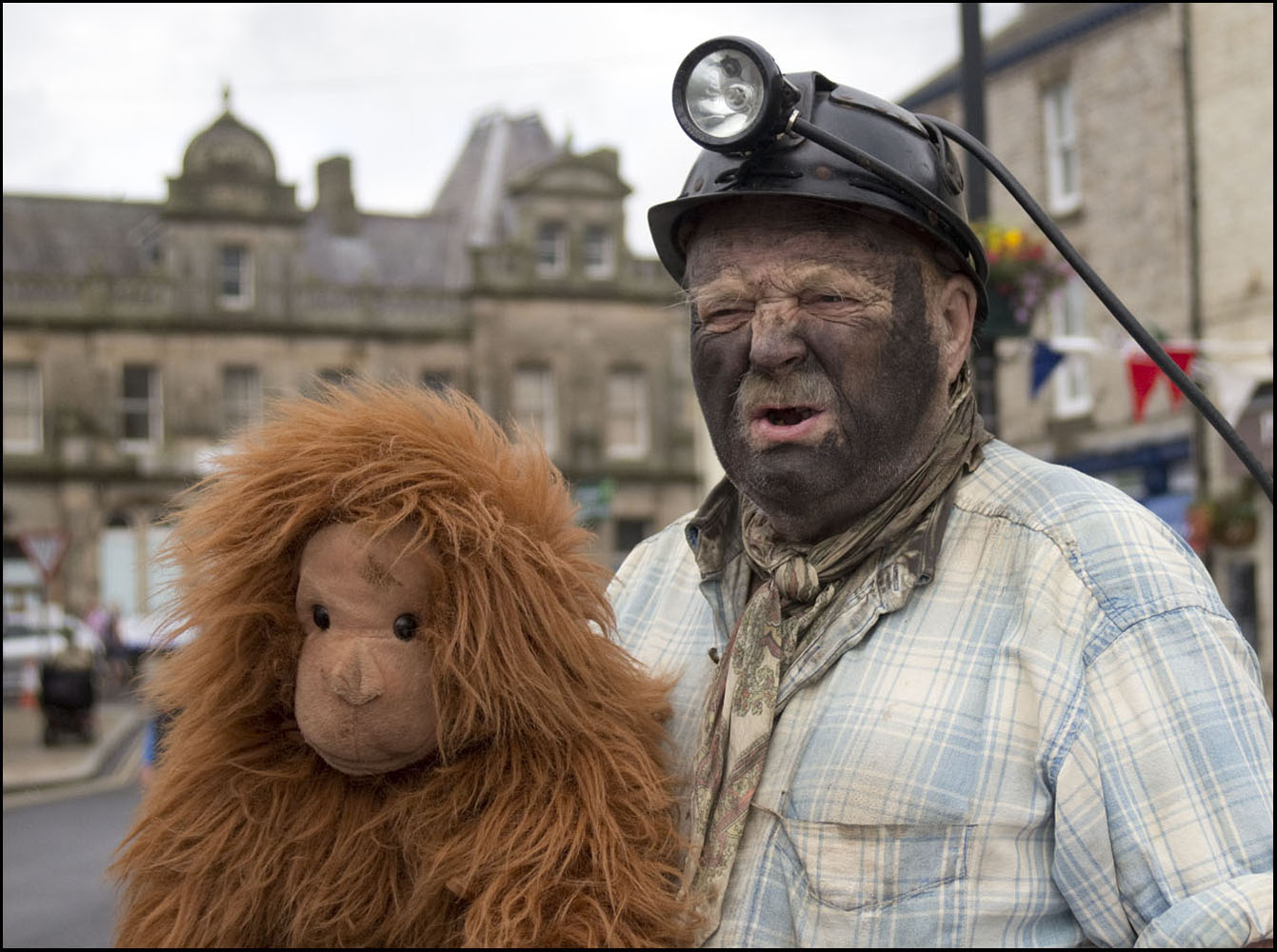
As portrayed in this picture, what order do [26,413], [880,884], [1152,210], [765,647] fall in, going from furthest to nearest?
[26,413]
[1152,210]
[765,647]
[880,884]

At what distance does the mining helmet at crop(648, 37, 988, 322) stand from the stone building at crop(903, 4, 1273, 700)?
1168cm

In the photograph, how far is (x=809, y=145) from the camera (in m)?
1.86

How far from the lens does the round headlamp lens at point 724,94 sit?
1.82 metres

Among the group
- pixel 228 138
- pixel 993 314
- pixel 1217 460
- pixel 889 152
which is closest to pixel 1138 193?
pixel 1217 460

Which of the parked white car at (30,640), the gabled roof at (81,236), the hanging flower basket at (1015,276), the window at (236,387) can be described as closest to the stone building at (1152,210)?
the hanging flower basket at (1015,276)

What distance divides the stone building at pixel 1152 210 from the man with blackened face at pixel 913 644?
38.3 ft

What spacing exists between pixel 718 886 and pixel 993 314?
5.27 m

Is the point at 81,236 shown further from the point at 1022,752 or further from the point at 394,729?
the point at 1022,752

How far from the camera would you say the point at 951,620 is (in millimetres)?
1833

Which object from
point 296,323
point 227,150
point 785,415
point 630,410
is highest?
point 227,150

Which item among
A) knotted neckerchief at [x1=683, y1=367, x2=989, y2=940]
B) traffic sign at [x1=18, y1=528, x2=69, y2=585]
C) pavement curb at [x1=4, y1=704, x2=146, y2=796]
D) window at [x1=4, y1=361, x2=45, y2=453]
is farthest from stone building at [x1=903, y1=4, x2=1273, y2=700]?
window at [x1=4, y1=361, x2=45, y2=453]

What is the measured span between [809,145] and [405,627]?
0.82m

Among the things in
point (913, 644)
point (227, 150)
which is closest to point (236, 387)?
Answer: point (227, 150)

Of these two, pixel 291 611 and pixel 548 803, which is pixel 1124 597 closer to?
pixel 548 803
